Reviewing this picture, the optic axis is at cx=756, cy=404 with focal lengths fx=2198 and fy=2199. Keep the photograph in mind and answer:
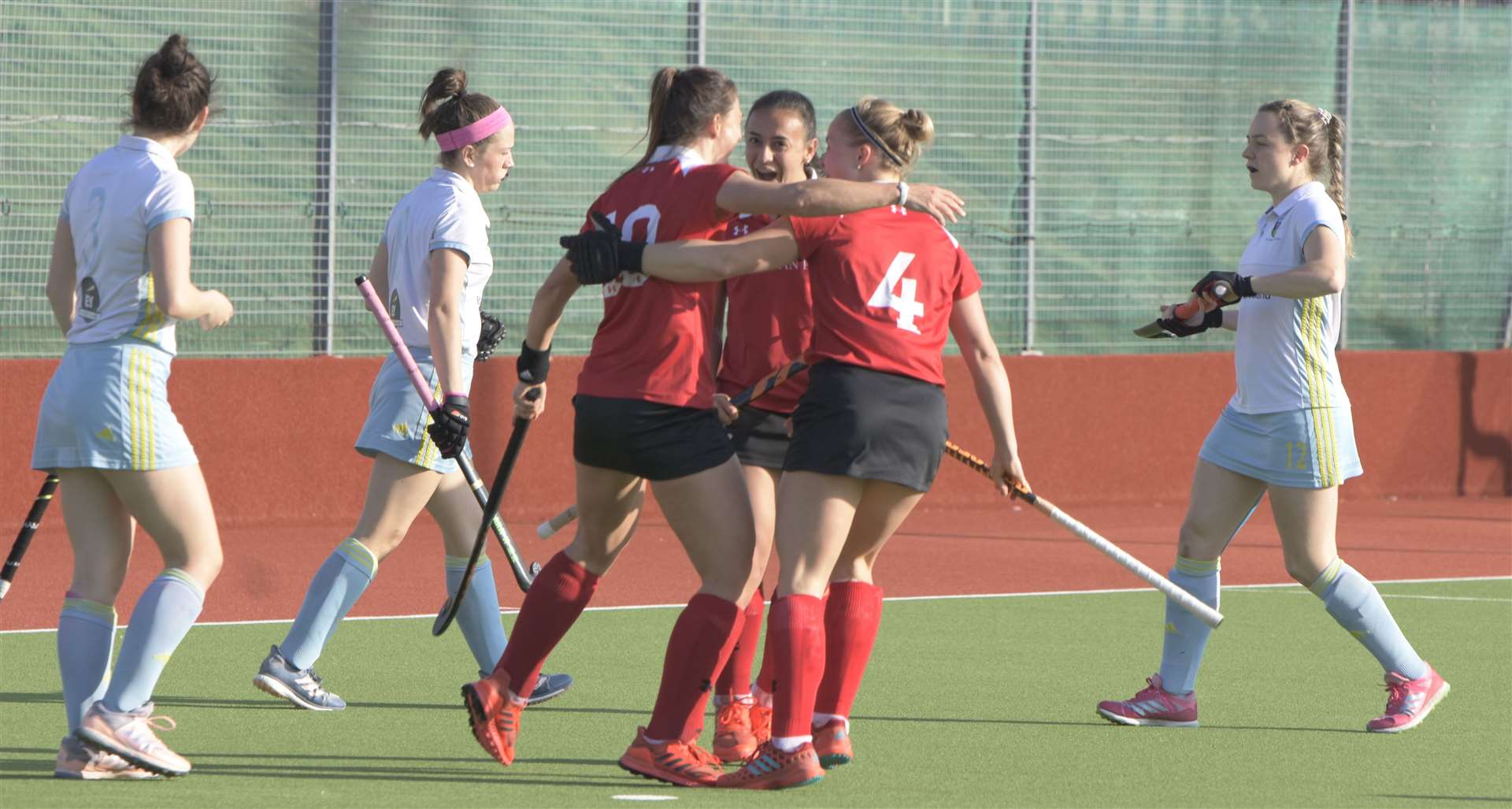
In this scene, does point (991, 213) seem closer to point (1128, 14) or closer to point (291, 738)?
point (1128, 14)

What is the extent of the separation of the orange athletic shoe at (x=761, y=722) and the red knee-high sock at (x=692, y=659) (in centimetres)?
70

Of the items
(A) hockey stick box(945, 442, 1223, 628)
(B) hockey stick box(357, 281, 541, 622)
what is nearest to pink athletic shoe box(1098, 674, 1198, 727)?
(A) hockey stick box(945, 442, 1223, 628)

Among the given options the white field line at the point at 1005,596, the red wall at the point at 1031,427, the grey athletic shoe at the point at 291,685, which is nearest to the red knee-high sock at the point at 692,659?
the grey athletic shoe at the point at 291,685

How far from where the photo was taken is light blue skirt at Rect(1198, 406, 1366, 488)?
22.4ft

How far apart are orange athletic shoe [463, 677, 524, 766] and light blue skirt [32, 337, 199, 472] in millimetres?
966

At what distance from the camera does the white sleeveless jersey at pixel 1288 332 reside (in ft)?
22.5

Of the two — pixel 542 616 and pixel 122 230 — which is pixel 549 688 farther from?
pixel 122 230

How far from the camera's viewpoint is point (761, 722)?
6.48 metres

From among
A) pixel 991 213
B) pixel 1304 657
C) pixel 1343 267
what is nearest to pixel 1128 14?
A: pixel 991 213

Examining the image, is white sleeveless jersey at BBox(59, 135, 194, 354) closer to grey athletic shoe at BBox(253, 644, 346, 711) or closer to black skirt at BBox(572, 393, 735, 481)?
black skirt at BBox(572, 393, 735, 481)

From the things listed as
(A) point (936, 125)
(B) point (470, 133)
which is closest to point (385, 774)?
(B) point (470, 133)

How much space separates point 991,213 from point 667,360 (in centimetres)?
1059

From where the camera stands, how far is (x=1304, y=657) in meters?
8.48

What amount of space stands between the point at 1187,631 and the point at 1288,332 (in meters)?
1.01
